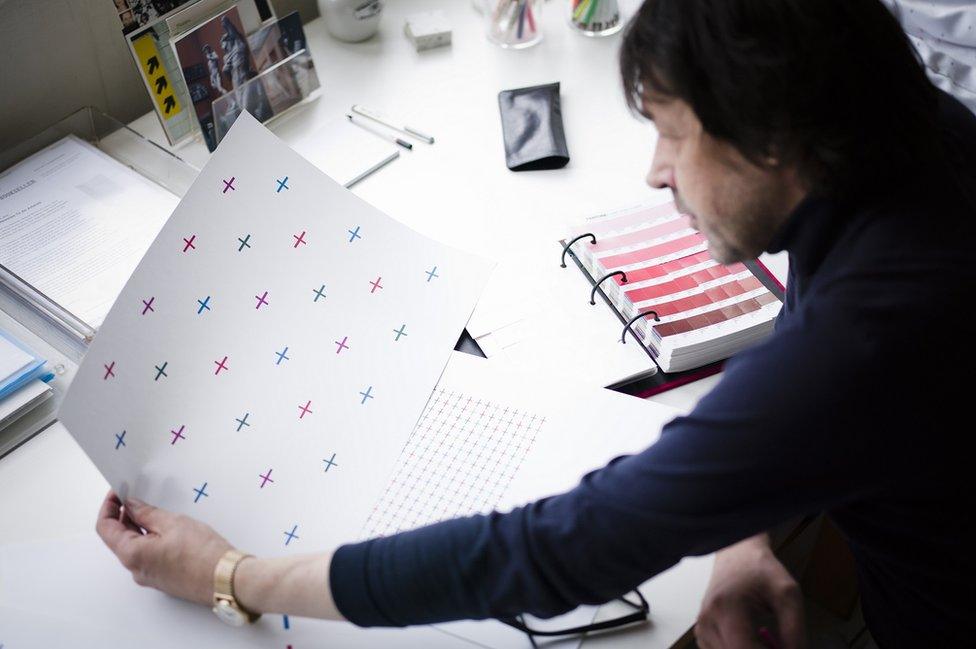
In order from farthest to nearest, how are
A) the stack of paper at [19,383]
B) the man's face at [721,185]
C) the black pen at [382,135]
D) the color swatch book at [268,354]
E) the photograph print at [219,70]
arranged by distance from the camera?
1. the black pen at [382,135]
2. the photograph print at [219,70]
3. the stack of paper at [19,383]
4. the color swatch book at [268,354]
5. the man's face at [721,185]

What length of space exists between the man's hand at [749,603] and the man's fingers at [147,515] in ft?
1.72

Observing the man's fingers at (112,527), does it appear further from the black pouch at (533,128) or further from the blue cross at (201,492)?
the black pouch at (533,128)

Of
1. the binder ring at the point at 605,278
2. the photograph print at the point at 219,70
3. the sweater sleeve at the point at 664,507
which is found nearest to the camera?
the sweater sleeve at the point at 664,507

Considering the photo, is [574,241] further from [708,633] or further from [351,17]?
[351,17]

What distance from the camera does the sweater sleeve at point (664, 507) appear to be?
723 millimetres

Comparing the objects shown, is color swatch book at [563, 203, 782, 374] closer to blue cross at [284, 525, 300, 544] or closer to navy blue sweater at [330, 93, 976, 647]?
navy blue sweater at [330, 93, 976, 647]

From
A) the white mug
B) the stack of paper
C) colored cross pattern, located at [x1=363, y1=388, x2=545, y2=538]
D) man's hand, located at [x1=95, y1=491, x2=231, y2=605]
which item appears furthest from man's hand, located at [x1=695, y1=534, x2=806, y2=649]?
the white mug

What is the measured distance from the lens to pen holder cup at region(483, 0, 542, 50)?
1602 millimetres

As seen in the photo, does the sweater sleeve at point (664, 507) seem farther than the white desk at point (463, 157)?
No

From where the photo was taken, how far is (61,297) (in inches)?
46.4

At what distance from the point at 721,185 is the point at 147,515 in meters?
0.63

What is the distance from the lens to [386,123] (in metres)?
1.48

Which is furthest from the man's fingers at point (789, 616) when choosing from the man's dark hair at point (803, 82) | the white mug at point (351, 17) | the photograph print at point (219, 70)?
the white mug at point (351, 17)

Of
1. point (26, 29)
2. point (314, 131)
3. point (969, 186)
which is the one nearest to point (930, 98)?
point (969, 186)
